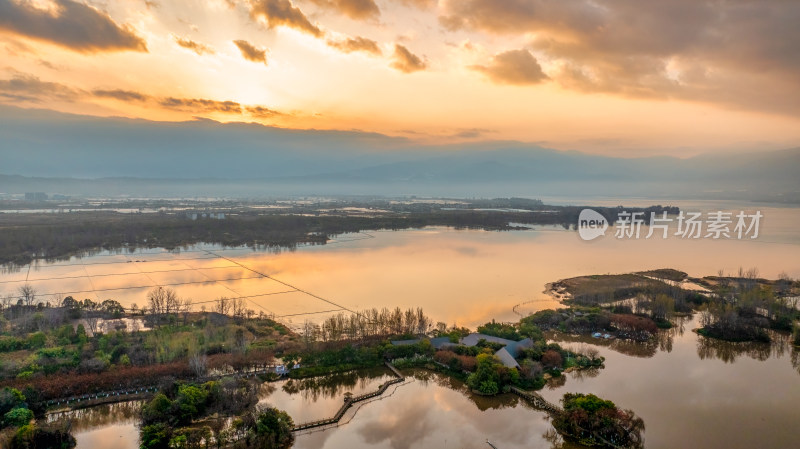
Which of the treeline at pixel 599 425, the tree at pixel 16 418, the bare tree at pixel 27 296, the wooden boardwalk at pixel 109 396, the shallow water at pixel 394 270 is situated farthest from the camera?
the shallow water at pixel 394 270

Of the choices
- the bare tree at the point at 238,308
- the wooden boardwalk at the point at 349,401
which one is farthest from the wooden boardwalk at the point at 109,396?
the bare tree at the point at 238,308

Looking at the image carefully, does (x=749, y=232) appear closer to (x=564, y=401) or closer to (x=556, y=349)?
(x=556, y=349)

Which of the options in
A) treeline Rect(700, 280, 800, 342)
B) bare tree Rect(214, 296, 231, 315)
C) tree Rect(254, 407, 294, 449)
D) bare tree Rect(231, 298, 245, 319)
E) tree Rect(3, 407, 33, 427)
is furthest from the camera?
bare tree Rect(214, 296, 231, 315)

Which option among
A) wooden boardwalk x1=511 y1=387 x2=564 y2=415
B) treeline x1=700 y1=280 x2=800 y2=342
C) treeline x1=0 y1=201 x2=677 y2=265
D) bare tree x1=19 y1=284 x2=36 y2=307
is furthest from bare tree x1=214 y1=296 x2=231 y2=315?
treeline x1=700 y1=280 x2=800 y2=342

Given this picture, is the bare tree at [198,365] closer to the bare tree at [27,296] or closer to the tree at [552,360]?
the tree at [552,360]

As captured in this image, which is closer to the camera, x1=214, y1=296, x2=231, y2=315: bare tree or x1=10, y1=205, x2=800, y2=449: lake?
x1=10, y1=205, x2=800, y2=449: lake

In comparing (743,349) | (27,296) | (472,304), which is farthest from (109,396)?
(743,349)

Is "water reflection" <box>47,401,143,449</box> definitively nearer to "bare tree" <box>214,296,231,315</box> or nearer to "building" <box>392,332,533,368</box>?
"bare tree" <box>214,296,231,315</box>

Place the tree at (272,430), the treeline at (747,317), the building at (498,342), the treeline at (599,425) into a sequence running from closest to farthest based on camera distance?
the tree at (272,430) → the treeline at (599,425) → the building at (498,342) → the treeline at (747,317)

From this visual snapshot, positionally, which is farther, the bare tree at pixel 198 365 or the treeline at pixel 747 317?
the treeline at pixel 747 317

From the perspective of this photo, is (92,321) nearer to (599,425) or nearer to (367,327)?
(367,327)

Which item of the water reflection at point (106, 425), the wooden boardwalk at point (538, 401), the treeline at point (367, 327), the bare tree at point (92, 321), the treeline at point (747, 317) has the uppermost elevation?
the treeline at point (747, 317)
